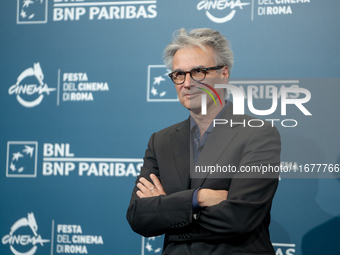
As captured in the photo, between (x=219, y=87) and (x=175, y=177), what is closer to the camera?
(x=175, y=177)

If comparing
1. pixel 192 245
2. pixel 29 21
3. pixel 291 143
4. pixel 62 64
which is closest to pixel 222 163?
pixel 192 245

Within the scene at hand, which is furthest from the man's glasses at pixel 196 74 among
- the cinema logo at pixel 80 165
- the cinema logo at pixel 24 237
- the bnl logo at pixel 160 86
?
the cinema logo at pixel 24 237

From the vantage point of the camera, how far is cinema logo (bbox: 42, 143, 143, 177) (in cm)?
334

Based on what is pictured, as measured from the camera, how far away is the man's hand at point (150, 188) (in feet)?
7.22

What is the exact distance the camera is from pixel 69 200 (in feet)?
11.3

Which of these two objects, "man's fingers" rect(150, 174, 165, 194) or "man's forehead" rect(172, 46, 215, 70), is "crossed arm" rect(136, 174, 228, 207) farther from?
"man's forehead" rect(172, 46, 215, 70)

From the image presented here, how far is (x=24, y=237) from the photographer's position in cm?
353

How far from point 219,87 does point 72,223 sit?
197 centimetres

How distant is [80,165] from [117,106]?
64 cm

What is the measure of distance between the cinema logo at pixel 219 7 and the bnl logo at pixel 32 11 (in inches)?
59.1

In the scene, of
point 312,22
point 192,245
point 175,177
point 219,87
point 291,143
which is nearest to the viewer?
point 192,245

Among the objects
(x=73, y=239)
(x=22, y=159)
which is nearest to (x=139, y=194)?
(x=73, y=239)

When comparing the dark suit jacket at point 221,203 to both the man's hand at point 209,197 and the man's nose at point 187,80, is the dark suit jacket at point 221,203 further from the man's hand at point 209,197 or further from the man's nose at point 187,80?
the man's nose at point 187,80

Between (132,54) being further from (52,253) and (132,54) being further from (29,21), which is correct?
(52,253)
